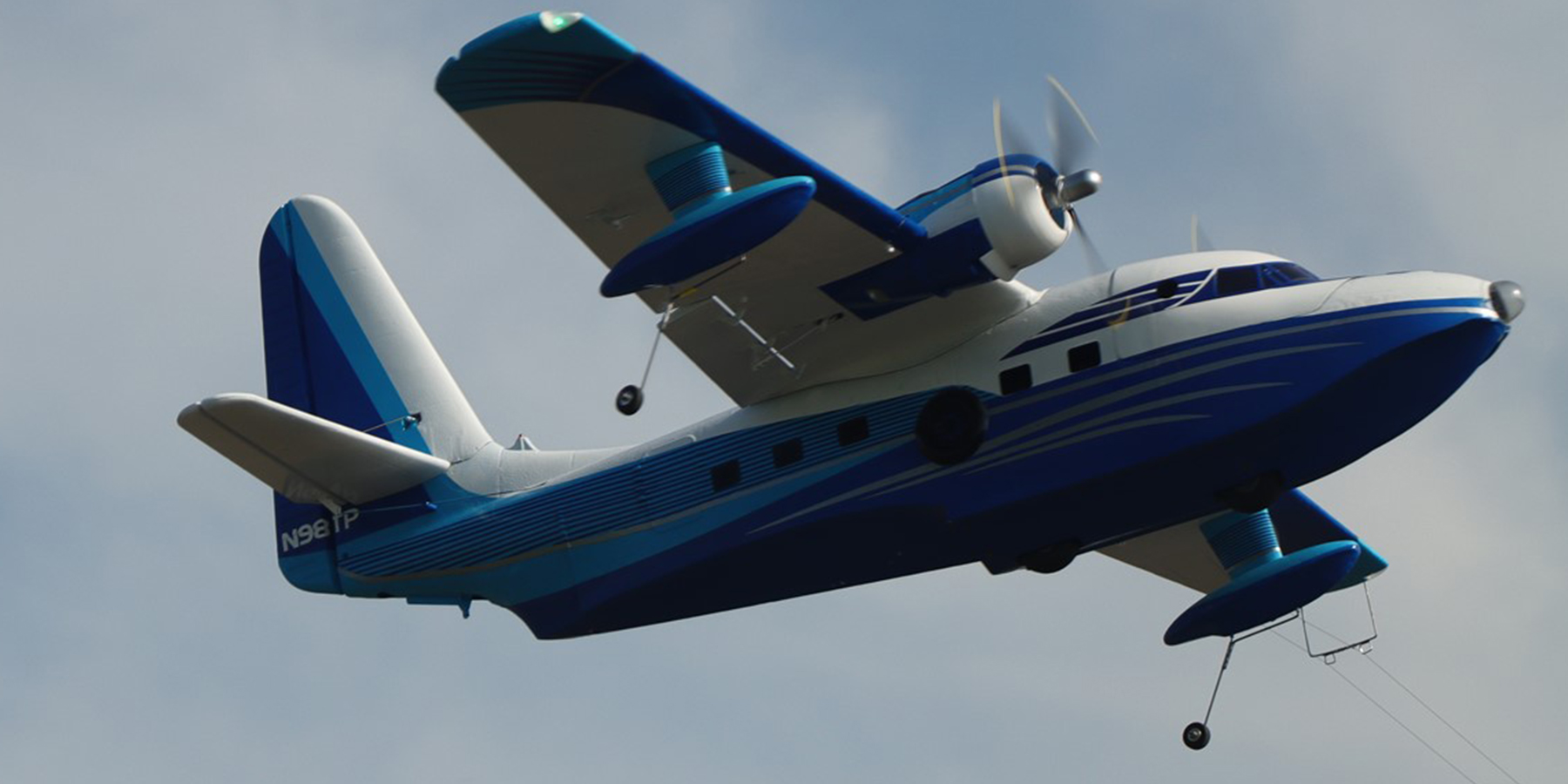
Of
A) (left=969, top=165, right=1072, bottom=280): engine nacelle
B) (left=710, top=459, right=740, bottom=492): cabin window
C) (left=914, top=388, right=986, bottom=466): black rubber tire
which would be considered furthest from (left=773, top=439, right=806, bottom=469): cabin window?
(left=969, top=165, right=1072, bottom=280): engine nacelle

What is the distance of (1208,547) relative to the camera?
21.6 m

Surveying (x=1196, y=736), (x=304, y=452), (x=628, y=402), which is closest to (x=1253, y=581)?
(x=1196, y=736)

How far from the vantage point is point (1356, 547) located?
19.2 m

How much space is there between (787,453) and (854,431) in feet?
2.23

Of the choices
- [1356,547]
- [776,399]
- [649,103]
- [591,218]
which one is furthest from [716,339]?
[1356,547]

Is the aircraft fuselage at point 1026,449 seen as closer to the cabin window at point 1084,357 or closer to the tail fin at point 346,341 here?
the cabin window at point 1084,357

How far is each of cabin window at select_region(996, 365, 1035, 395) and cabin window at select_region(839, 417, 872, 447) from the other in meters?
1.30

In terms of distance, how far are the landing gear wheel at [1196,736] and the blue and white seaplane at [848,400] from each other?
98 centimetres

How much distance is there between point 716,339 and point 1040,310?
2969 millimetres

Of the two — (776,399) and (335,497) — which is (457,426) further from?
(776,399)

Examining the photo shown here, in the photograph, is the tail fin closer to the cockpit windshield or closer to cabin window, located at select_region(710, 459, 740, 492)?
cabin window, located at select_region(710, 459, 740, 492)

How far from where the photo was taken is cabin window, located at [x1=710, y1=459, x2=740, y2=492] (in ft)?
60.7

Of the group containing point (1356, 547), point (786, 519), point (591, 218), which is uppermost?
point (591, 218)

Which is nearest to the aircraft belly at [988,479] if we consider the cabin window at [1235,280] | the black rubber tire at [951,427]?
the black rubber tire at [951,427]
